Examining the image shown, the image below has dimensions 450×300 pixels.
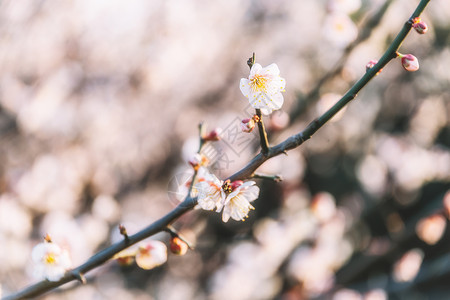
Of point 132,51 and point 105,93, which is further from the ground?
point 132,51

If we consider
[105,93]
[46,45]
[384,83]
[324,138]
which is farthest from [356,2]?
[46,45]

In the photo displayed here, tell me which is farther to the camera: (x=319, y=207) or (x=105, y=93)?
(x=105, y=93)

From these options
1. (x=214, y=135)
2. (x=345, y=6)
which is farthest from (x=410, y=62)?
(x=345, y=6)

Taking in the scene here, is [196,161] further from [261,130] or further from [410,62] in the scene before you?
[410,62]

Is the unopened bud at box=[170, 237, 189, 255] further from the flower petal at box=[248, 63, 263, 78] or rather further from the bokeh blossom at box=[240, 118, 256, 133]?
the flower petal at box=[248, 63, 263, 78]

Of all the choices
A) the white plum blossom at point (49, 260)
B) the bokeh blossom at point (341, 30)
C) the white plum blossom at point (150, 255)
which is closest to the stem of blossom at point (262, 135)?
the white plum blossom at point (150, 255)

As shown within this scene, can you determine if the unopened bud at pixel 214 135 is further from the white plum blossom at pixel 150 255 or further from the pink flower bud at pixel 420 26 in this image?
the pink flower bud at pixel 420 26

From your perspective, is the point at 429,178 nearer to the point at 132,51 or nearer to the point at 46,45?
the point at 132,51

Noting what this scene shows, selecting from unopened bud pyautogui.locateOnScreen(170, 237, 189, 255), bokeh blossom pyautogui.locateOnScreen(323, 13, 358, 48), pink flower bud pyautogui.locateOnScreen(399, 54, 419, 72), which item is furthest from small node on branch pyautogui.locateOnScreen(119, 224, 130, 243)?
bokeh blossom pyautogui.locateOnScreen(323, 13, 358, 48)
